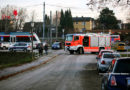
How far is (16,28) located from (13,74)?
5966 centimetres

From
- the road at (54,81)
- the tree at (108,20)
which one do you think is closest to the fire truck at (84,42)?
the road at (54,81)

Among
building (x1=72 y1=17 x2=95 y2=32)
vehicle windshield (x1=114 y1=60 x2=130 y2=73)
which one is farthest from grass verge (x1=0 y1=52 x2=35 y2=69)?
building (x1=72 y1=17 x2=95 y2=32)

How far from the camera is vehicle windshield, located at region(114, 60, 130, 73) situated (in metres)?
8.40

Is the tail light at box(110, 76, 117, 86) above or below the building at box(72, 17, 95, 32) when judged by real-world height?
below

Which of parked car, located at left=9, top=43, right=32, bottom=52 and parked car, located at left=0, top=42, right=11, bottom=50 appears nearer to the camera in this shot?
parked car, located at left=9, top=43, right=32, bottom=52

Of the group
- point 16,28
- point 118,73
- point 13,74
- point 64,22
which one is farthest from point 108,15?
point 118,73

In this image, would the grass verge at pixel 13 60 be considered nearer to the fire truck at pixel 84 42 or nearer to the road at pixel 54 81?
the road at pixel 54 81

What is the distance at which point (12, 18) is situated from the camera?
72.8m

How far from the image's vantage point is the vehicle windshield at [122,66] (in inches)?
331

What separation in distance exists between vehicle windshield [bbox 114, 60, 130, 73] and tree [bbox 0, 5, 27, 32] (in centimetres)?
6165

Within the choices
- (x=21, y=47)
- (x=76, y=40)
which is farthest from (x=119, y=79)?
(x=21, y=47)

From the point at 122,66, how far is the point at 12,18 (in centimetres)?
6645

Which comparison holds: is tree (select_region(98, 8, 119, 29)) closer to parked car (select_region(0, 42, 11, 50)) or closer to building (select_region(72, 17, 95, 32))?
building (select_region(72, 17, 95, 32))

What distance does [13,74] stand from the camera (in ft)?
60.9
